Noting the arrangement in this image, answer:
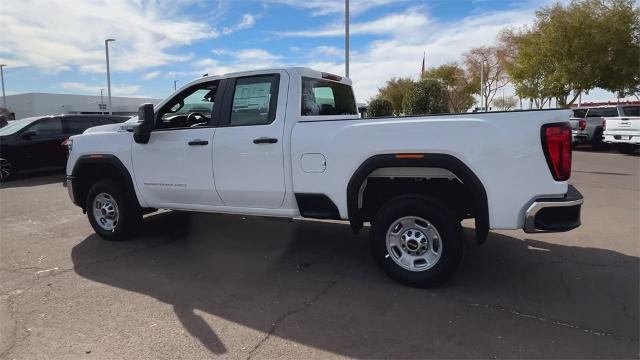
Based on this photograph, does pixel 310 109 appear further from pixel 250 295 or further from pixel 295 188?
pixel 250 295

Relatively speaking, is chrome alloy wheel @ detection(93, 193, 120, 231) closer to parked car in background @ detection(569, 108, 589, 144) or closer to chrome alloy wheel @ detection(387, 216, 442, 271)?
chrome alloy wheel @ detection(387, 216, 442, 271)

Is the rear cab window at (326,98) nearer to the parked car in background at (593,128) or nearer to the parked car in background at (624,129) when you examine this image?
the parked car in background at (624,129)

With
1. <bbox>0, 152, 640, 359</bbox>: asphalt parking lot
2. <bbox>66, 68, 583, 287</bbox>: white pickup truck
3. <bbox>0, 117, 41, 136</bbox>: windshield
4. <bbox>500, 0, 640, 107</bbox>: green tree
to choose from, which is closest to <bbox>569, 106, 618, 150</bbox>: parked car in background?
<bbox>500, 0, 640, 107</bbox>: green tree

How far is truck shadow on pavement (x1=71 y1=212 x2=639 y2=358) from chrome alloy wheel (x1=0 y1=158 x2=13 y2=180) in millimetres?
7463

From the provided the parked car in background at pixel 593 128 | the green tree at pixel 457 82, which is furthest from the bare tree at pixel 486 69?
the parked car in background at pixel 593 128

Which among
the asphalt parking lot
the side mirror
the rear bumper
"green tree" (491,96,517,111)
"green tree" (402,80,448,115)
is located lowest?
the asphalt parking lot

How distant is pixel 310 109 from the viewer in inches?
188

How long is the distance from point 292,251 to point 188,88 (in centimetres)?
221

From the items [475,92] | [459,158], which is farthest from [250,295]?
[475,92]

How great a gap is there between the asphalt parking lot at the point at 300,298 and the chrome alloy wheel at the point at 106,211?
25cm

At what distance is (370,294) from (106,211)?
3.63 meters

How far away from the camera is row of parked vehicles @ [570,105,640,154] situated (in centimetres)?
1656

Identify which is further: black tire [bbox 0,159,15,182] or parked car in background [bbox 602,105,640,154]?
parked car in background [bbox 602,105,640,154]

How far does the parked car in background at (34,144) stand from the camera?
1141 centimetres
